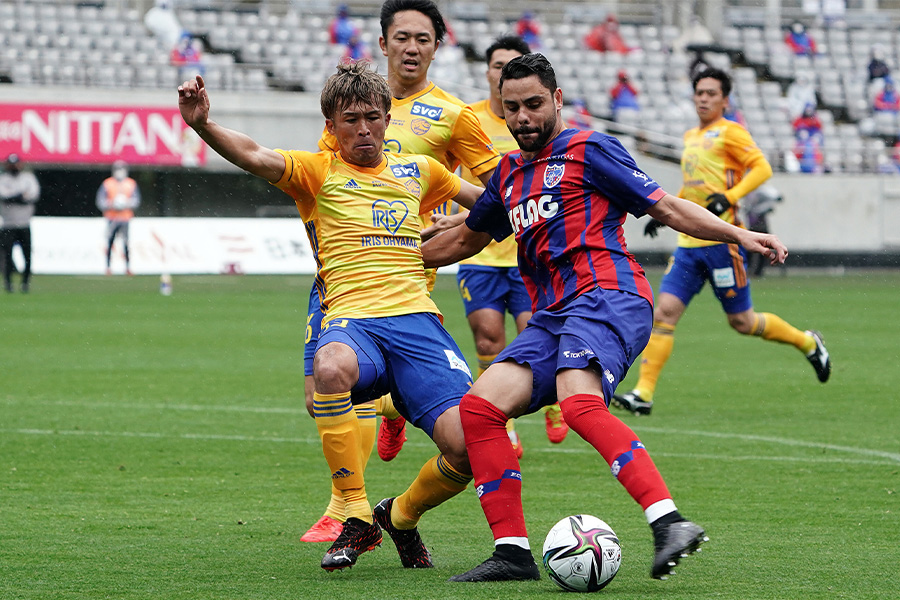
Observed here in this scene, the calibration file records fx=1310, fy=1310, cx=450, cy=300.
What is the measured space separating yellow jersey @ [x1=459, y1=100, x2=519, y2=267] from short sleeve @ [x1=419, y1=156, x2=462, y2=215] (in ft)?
6.56

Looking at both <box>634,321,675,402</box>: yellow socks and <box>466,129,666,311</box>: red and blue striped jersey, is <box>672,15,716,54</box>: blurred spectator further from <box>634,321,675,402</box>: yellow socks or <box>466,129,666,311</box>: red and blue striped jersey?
<box>466,129,666,311</box>: red and blue striped jersey

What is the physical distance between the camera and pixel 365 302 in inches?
197

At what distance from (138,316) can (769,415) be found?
10279 mm

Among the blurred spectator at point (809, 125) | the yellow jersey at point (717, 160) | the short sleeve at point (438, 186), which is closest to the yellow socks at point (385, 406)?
the short sleeve at point (438, 186)

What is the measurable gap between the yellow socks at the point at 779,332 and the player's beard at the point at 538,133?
520 cm

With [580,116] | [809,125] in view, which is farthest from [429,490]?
[809,125]

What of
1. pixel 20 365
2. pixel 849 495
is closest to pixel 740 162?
pixel 849 495

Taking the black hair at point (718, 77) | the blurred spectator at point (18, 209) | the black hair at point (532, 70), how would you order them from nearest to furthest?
the black hair at point (532, 70), the black hair at point (718, 77), the blurred spectator at point (18, 209)

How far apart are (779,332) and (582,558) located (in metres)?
5.98

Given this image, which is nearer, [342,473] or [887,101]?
[342,473]

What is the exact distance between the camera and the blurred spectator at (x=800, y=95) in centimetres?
3172

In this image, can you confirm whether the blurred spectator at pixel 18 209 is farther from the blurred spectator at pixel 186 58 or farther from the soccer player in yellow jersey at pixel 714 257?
the soccer player in yellow jersey at pixel 714 257

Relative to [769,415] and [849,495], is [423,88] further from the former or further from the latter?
[769,415]

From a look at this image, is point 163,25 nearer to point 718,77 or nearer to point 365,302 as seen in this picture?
point 718,77
